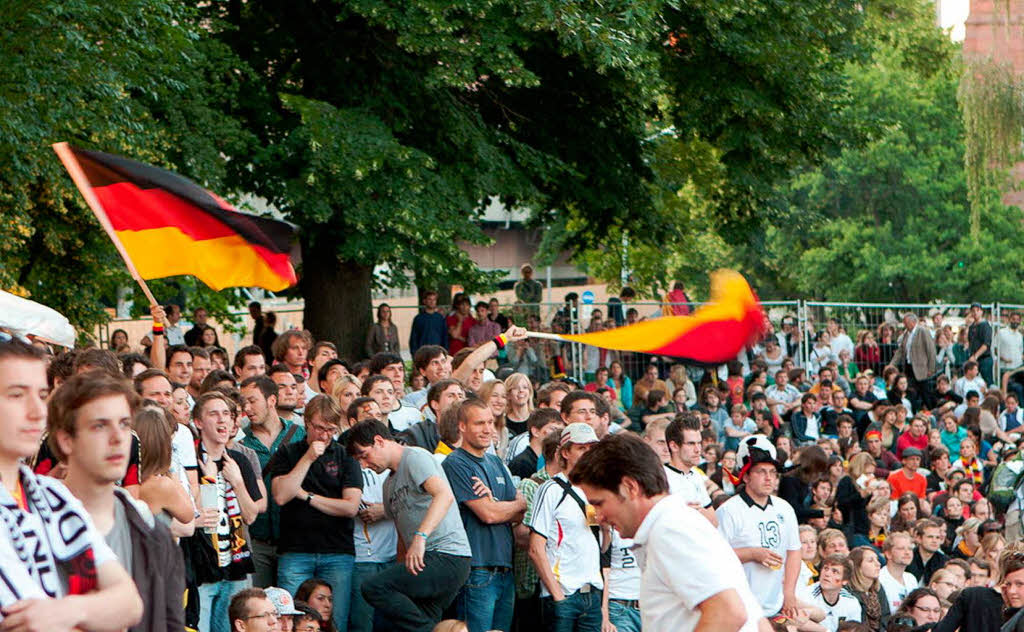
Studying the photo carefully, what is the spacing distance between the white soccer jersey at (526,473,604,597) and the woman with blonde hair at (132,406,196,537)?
2793 mm

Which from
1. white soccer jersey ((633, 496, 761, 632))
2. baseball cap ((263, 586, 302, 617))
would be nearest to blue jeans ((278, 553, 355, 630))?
baseball cap ((263, 586, 302, 617))

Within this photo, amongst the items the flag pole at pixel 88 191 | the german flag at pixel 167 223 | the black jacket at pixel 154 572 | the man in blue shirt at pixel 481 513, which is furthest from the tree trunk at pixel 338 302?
the black jacket at pixel 154 572

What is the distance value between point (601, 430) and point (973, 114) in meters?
22.2

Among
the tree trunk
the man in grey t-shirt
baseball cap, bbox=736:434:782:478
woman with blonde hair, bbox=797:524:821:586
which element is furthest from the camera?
the tree trunk

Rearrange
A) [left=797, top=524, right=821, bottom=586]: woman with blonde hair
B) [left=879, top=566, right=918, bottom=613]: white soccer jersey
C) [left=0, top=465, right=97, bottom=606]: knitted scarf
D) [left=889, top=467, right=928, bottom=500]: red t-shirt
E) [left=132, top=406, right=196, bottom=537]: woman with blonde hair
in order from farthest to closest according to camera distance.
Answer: [left=889, top=467, right=928, bottom=500]: red t-shirt
[left=879, top=566, right=918, bottom=613]: white soccer jersey
[left=797, top=524, right=821, bottom=586]: woman with blonde hair
[left=132, top=406, right=196, bottom=537]: woman with blonde hair
[left=0, top=465, right=97, bottom=606]: knitted scarf

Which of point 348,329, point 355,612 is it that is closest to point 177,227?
point 355,612

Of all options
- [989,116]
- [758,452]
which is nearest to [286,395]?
[758,452]

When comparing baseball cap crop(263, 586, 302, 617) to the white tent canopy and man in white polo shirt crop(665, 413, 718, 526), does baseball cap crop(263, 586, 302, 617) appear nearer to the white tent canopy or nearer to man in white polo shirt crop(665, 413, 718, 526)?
the white tent canopy

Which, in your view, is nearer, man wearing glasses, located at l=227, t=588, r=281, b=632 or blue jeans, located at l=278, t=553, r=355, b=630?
man wearing glasses, located at l=227, t=588, r=281, b=632

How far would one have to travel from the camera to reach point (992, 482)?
16.9 m

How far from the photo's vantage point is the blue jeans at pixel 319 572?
366 inches

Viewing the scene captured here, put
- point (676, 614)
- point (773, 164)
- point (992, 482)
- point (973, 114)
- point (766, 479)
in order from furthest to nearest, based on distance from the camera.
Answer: point (973, 114) < point (773, 164) < point (992, 482) < point (766, 479) < point (676, 614)

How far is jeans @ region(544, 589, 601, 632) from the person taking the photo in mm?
9320

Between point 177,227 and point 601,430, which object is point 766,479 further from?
point 177,227
